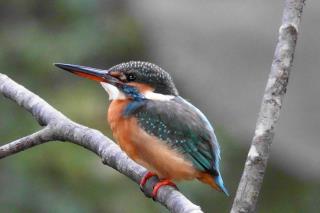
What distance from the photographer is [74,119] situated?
16.4 ft

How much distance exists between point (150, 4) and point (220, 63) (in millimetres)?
679

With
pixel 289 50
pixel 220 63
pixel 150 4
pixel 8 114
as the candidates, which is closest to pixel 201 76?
pixel 220 63

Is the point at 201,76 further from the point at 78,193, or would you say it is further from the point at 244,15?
the point at 78,193

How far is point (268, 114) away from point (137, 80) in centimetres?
94

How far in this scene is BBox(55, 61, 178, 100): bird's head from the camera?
306cm

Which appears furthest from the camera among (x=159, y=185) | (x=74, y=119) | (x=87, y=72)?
(x=74, y=119)

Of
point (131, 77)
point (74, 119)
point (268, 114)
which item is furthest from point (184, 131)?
point (74, 119)

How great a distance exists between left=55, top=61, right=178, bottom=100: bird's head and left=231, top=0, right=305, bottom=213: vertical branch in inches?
33.3

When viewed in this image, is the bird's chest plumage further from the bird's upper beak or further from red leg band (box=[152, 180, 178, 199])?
the bird's upper beak

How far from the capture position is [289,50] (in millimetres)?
2260

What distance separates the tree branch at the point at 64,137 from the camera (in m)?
2.74

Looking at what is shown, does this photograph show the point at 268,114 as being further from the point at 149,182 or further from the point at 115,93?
the point at 115,93

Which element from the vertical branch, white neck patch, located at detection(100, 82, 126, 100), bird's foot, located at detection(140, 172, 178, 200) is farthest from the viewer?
white neck patch, located at detection(100, 82, 126, 100)

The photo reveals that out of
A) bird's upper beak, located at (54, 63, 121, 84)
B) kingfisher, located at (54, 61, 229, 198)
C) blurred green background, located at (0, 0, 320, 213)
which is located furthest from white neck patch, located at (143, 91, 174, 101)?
blurred green background, located at (0, 0, 320, 213)
